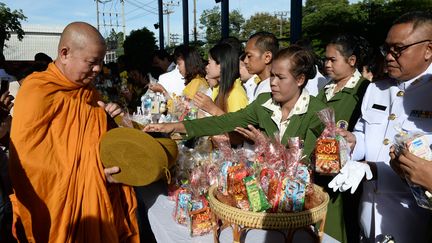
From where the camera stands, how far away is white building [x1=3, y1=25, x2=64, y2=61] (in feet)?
124

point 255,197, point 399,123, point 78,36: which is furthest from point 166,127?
point 399,123

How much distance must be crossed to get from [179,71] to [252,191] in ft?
12.5

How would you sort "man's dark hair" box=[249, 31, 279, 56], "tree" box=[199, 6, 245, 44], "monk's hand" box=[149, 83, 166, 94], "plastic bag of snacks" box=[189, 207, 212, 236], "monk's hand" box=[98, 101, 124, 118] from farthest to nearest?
1. "tree" box=[199, 6, 245, 44]
2. "monk's hand" box=[149, 83, 166, 94]
3. "man's dark hair" box=[249, 31, 279, 56]
4. "monk's hand" box=[98, 101, 124, 118]
5. "plastic bag of snacks" box=[189, 207, 212, 236]

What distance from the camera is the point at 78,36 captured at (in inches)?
82.6

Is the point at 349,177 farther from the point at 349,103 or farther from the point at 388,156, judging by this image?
the point at 349,103

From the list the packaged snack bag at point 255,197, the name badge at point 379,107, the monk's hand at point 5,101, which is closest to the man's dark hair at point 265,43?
the name badge at point 379,107

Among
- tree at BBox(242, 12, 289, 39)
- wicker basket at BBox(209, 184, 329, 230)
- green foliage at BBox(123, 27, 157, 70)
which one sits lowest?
wicker basket at BBox(209, 184, 329, 230)

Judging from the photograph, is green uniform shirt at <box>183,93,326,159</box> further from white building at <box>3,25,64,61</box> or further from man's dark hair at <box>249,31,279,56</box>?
white building at <box>3,25,64,61</box>

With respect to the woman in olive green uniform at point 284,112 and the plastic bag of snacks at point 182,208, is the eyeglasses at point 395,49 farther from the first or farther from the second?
the plastic bag of snacks at point 182,208

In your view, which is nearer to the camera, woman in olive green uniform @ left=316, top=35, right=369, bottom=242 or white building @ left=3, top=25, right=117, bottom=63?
woman in olive green uniform @ left=316, top=35, right=369, bottom=242

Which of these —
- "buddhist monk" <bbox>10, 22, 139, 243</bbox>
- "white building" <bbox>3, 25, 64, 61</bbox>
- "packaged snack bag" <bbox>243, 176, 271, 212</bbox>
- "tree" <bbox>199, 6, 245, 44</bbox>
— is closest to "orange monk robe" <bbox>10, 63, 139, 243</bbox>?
"buddhist monk" <bbox>10, 22, 139, 243</bbox>

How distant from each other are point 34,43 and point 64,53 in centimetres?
4514

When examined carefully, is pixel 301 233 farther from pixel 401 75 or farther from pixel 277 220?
pixel 401 75

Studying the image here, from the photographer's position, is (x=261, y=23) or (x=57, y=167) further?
(x=261, y=23)
